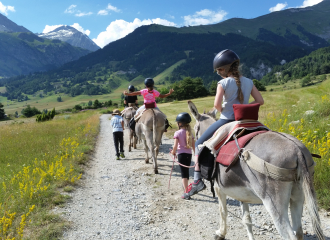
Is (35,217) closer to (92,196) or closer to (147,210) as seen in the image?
(92,196)

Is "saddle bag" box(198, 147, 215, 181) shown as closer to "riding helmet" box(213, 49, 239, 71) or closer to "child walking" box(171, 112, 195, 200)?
"riding helmet" box(213, 49, 239, 71)

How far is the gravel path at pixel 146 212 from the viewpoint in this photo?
4723mm

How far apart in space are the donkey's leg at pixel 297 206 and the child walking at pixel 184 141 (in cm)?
360

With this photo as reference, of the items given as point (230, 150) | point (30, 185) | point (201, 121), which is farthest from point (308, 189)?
point (30, 185)

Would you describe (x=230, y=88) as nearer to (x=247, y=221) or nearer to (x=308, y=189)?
(x=308, y=189)

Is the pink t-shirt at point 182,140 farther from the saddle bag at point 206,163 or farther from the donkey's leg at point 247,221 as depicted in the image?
the donkey's leg at point 247,221

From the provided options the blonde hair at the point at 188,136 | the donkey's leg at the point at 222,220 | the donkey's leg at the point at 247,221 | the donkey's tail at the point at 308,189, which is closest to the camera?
the donkey's tail at the point at 308,189

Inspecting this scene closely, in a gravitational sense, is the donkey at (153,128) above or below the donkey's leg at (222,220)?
above

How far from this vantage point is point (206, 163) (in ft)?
13.0

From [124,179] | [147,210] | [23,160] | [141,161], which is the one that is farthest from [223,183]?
[23,160]

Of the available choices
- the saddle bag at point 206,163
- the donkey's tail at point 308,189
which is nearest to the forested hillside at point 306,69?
the saddle bag at point 206,163

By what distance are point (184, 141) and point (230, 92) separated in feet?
9.75

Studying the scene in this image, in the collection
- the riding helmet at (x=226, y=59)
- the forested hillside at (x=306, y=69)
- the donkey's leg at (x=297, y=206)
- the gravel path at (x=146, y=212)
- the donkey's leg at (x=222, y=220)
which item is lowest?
the gravel path at (x=146, y=212)

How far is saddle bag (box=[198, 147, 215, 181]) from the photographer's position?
3.89 metres
